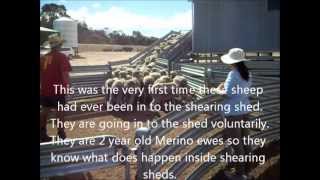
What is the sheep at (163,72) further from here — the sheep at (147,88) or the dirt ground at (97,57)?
the dirt ground at (97,57)

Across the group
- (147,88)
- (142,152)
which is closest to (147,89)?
(147,88)

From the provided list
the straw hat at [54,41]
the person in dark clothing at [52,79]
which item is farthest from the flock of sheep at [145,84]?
the straw hat at [54,41]

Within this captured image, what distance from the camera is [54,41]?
3.14m

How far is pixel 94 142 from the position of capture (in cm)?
306

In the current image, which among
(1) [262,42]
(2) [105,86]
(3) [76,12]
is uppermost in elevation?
(3) [76,12]

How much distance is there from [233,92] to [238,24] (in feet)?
1.49

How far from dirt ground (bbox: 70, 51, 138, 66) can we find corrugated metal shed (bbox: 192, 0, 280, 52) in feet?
1.57

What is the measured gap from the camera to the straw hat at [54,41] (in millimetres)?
3109

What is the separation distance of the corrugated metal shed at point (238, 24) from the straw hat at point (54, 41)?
0.87m

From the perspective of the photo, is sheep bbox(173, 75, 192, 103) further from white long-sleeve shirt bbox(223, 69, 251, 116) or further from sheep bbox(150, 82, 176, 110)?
white long-sleeve shirt bbox(223, 69, 251, 116)
